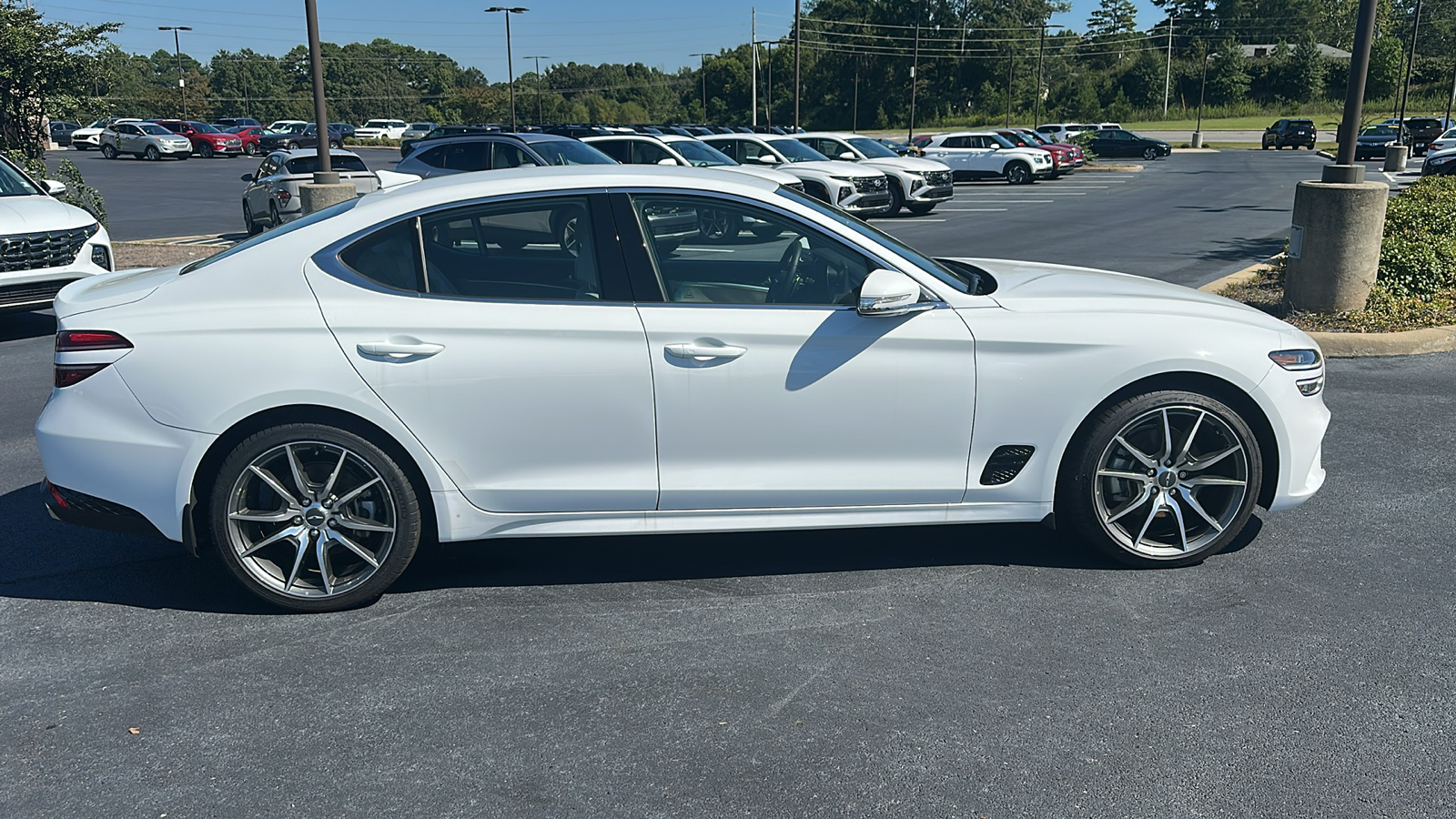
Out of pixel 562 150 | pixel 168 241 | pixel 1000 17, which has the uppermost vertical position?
pixel 1000 17

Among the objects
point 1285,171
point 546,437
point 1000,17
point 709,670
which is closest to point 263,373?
point 546,437

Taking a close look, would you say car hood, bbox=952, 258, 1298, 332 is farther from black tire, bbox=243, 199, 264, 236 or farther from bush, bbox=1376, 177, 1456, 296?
black tire, bbox=243, 199, 264, 236

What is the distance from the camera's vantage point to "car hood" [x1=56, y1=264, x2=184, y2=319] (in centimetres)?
424

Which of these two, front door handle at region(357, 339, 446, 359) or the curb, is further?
the curb

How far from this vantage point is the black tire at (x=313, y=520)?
4.09 metres

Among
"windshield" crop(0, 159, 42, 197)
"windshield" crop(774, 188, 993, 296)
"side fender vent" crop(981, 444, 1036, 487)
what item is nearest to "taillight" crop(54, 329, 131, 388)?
"windshield" crop(774, 188, 993, 296)

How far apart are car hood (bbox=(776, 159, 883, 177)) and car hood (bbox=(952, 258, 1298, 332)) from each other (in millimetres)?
15766

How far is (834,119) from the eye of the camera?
115125mm

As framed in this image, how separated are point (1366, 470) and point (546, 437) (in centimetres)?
432

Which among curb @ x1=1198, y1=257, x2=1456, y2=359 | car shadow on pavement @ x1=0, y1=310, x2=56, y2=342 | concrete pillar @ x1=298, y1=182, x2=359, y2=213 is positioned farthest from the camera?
concrete pillar @ x1=298, y1=182, x2=359, y2=213

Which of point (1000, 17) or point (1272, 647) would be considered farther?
point (1000, 17)

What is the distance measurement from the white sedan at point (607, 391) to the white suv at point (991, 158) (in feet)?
105

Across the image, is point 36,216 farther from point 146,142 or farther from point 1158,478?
point 146,142

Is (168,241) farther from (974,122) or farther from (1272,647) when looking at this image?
(974,122)
